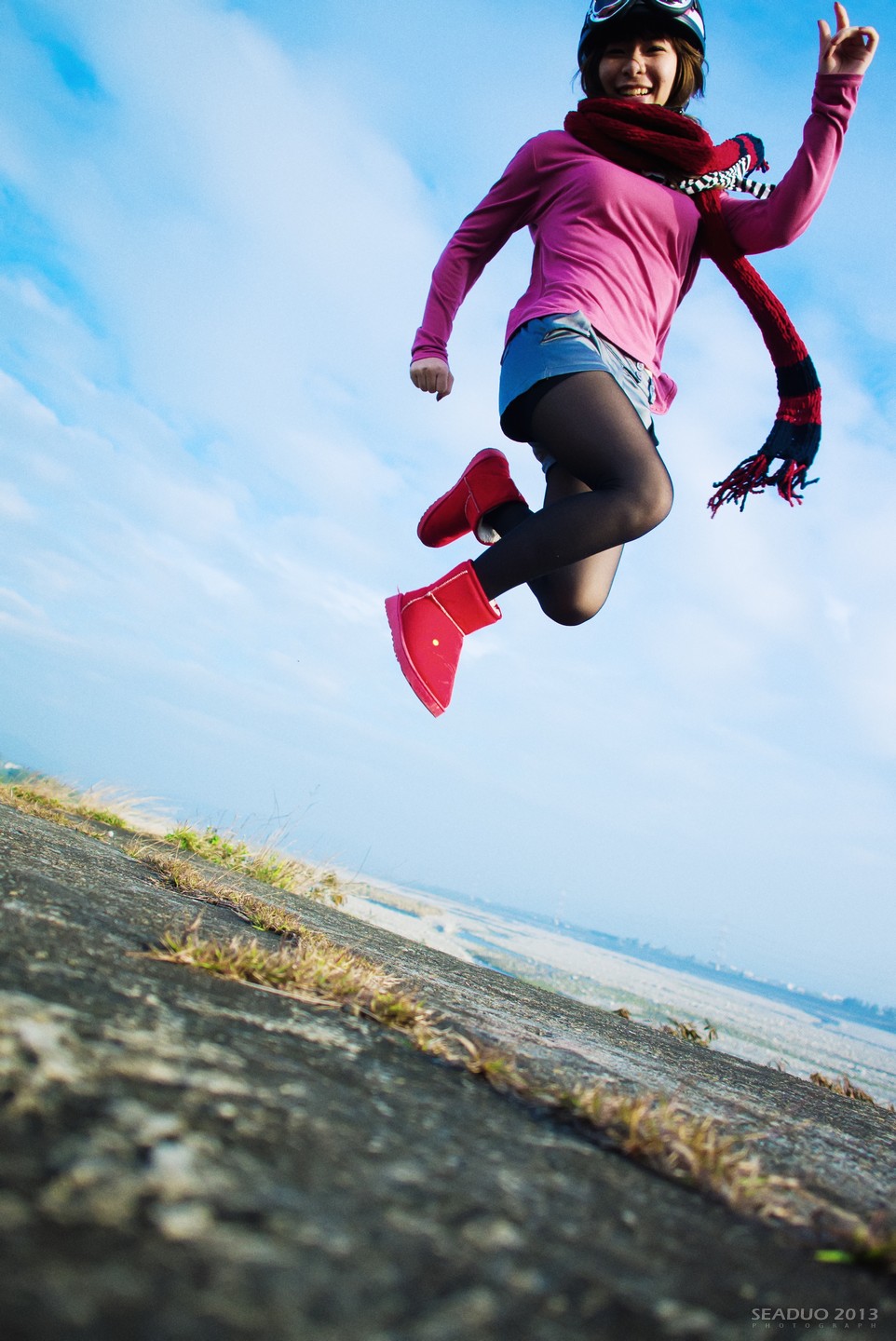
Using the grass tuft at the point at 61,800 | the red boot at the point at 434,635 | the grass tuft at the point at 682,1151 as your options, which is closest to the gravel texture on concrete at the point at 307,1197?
the grass tuft at the point at 682,1151

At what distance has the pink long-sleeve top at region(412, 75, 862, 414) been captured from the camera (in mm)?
2451

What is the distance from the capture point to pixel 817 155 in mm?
2467

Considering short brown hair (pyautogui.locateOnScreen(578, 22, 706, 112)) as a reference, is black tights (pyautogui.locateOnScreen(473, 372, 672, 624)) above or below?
below

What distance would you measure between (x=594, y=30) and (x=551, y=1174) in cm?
349

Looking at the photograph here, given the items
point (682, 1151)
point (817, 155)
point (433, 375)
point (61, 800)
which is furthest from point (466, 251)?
point (61, 800)

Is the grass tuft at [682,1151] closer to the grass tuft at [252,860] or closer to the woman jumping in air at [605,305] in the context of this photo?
the woman jumping in air at [605,305]

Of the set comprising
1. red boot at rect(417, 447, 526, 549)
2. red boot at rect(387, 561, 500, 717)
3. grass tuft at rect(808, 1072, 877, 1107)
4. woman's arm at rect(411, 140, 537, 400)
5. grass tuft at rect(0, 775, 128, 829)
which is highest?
woman's arm at rect(411, 140, 537, 400)

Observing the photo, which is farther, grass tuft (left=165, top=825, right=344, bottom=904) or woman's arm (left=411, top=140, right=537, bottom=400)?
grass tuft (left=165, top=825, right=344, bottom=904)

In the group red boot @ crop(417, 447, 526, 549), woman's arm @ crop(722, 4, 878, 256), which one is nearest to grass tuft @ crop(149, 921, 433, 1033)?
red boot @ crop(417, 447, 526, 549)

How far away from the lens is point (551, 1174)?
0.74 metres

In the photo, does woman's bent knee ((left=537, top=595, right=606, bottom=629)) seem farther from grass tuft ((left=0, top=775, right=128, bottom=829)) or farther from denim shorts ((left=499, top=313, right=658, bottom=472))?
grass tuft ((left=0, top=775, right=128, bottom=829))

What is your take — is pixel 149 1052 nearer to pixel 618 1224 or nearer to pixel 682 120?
pixel 618 1224

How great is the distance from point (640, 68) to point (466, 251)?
0.85 m

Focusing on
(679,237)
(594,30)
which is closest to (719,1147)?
(679,237)
